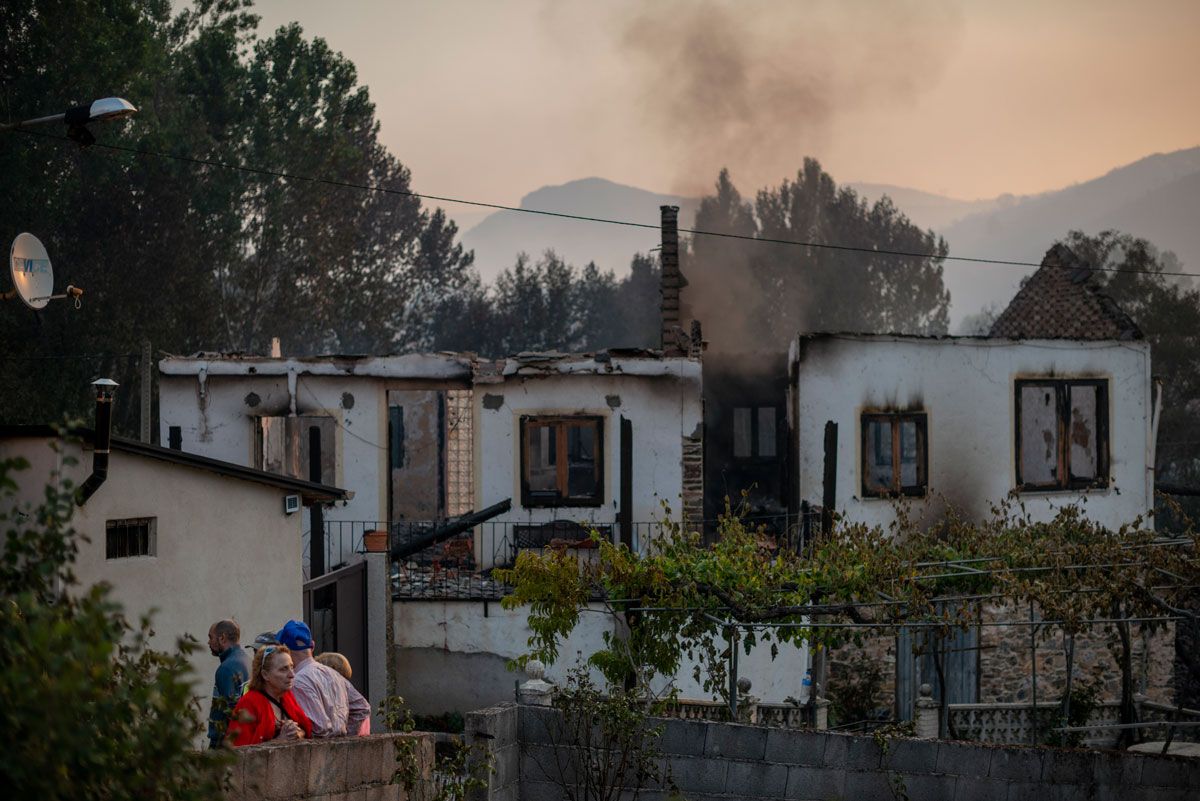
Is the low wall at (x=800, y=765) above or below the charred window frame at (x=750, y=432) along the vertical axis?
below

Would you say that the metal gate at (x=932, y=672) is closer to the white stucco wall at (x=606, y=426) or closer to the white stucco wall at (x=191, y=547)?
the white stucco wall at (x=606, y=426)

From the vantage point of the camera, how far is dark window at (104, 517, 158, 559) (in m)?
11.6

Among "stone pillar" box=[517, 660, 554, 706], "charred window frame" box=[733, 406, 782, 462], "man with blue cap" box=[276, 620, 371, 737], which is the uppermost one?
"charred window frame" box=[733, 406, 782, 462]

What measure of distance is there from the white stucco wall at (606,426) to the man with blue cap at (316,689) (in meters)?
12.9

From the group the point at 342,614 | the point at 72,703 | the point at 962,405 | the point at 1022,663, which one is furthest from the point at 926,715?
the point at 72,703

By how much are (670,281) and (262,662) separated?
57.5 feet

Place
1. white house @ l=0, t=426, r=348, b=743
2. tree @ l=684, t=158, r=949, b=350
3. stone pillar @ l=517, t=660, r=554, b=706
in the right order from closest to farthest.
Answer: white house @ l=0, t=426, r=348, b=743, stone pillar @ l=517, t=660, r=554, b=706, tree @ l=684, t=158, r=949, b=350

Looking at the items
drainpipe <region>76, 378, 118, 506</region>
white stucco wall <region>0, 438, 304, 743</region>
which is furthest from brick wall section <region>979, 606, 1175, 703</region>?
drainpipe <region>76, 378, 118, 506</region>

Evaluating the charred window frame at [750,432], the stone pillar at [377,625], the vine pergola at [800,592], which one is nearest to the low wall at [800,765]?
the vine pergola at [800,592]

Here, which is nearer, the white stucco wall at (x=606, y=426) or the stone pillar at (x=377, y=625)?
the stone pillar at (x=377, y=625)

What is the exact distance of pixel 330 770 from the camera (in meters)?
8.08

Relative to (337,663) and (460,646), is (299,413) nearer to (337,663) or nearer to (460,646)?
(460,646)

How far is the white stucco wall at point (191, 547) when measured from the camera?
37.1 feet

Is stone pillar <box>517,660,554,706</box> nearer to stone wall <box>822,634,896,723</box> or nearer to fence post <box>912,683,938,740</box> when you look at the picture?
fence post <box>912,683,938,740</box>
